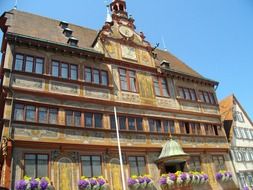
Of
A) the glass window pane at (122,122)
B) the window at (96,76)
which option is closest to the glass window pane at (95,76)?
the window at (96,76)

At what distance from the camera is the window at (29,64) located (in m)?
17.1

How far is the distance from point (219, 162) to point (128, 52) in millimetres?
13243

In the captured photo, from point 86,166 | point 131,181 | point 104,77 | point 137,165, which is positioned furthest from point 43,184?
point 104,77

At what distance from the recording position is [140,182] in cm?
1750

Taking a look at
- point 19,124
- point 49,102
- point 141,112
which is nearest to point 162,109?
point 141,112

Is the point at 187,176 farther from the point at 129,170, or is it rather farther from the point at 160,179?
the point at 129,170

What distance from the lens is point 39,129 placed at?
51.9 ft

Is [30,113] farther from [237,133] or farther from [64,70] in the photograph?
[237,133]

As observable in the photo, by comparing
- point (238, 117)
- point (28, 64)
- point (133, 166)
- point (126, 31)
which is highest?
point (126, 31)

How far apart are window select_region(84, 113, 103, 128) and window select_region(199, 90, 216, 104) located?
1220 centimetres

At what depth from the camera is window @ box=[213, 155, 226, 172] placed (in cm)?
2358

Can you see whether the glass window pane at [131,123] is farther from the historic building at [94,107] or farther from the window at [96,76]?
the window at [96,76]

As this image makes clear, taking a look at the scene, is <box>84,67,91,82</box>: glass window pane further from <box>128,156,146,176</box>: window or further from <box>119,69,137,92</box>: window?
<box>128,156,146,176</box>: window

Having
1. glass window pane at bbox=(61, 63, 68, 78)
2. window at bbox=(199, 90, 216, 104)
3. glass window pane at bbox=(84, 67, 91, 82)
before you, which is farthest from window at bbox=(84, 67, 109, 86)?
window at bbox=(199, 90, 216, 104)
